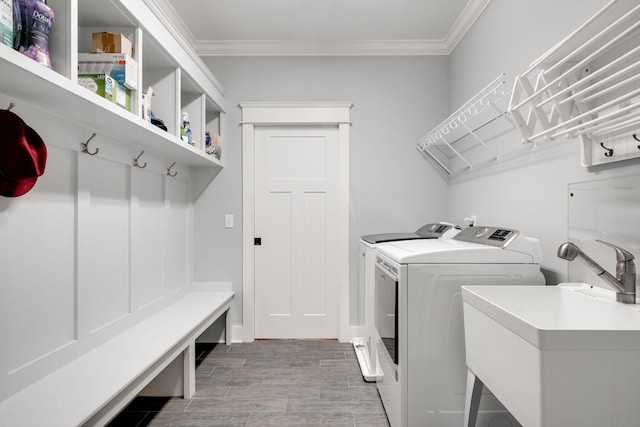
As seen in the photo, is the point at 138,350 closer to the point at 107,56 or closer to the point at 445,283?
the point at 107,56

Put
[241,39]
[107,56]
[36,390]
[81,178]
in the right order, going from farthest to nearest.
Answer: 1. [241,39]
2. [81,178]
3. [107,56]
4. [36,390]

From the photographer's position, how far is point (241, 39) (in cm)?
285

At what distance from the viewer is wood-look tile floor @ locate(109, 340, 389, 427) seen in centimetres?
184

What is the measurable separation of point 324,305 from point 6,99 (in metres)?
2.46

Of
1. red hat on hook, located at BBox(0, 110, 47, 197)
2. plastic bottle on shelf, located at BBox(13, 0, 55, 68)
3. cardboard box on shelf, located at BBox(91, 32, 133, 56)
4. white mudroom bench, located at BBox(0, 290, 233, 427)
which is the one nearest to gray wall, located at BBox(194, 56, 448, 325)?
white mudroom bench, located at BBox(0, 290, 233, 427)

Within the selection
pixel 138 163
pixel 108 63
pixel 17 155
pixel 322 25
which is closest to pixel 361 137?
pixel 322 25

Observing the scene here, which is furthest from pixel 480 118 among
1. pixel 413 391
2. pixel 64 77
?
pixel 64 77

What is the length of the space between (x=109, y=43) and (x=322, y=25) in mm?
1649

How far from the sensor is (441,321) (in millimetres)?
1599

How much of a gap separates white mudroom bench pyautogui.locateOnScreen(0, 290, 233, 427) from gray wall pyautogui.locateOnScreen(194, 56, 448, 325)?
82 centimetres

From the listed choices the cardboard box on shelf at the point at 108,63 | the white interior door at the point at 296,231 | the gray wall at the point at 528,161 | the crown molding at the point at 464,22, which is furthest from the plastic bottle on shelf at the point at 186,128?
the crown molding at the point at 464,22

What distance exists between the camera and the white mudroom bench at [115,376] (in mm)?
1120

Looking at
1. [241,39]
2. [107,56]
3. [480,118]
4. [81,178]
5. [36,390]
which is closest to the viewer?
[36,390]

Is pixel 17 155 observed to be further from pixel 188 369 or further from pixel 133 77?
pixel 188 369
